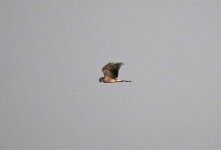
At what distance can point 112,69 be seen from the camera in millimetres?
32156

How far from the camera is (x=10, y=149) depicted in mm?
76688

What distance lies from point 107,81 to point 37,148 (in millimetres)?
46952

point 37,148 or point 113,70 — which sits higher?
point 37,148

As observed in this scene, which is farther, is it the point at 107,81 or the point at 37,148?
the point at 37,148

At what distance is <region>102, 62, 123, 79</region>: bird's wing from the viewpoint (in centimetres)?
3195

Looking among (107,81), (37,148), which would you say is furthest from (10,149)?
(107,81)

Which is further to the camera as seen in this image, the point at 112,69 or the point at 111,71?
the point at 111,71

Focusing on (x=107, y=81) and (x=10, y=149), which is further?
(x=10, y=149)

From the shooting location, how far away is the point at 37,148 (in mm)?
79000

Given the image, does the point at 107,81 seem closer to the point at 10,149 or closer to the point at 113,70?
the point at 113,70

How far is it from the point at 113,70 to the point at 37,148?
47842 millimetres

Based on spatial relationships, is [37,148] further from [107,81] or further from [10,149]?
[107,81]

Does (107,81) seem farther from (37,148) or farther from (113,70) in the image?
(37,148)

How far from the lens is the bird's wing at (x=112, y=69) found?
3195 cm
